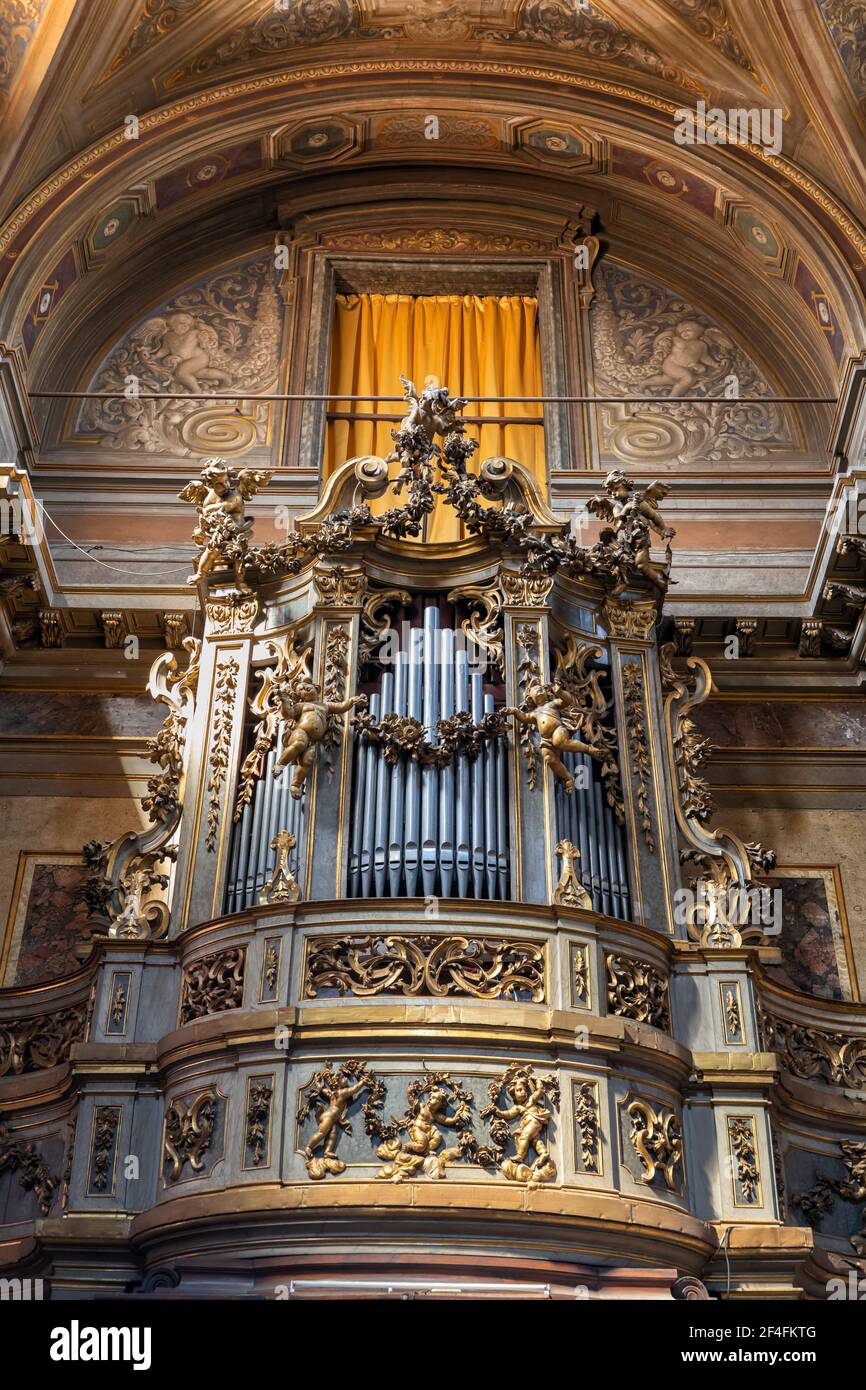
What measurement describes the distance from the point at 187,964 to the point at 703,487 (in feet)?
24.2

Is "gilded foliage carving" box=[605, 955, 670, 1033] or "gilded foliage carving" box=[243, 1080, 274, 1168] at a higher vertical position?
"gilded foliage carving" box=[605, 955, 670, 1033]

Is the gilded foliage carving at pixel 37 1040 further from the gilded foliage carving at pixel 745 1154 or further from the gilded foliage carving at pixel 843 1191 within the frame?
the gilded foliage carving at pixel 843 1191

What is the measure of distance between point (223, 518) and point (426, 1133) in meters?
5.28

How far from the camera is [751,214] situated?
16.7 metres

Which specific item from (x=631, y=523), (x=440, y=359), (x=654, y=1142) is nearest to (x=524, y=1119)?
(x=654, y=1142)

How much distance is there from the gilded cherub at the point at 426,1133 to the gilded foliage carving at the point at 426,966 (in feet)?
2.18

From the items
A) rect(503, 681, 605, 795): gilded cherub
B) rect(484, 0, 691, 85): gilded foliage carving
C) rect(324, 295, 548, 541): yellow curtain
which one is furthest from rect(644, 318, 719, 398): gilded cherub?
rect(503, 681, 605, 795): gilded cherub

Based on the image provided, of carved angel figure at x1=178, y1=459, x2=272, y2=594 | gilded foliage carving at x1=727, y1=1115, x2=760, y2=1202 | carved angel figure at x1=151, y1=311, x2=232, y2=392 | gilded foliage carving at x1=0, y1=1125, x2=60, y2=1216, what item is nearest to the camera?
gilded foliage carving at x1=727, y1=1115, x2=760, y2=1202

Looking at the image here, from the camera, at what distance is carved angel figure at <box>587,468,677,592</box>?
1315cm

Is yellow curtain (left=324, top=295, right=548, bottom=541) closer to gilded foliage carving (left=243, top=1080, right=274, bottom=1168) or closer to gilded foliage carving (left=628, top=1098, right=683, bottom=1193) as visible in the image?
gilded foliage carving (left=628, top=1098, right=683, bottom=1193)

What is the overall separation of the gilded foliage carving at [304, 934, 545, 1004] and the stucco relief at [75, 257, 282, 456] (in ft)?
23.2

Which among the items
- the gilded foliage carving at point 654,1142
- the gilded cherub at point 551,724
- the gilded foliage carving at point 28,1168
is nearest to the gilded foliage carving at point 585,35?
the gilded cherub at point 551,724

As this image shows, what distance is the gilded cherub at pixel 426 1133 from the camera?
10078 mm

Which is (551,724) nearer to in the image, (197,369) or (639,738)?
(639,738)
